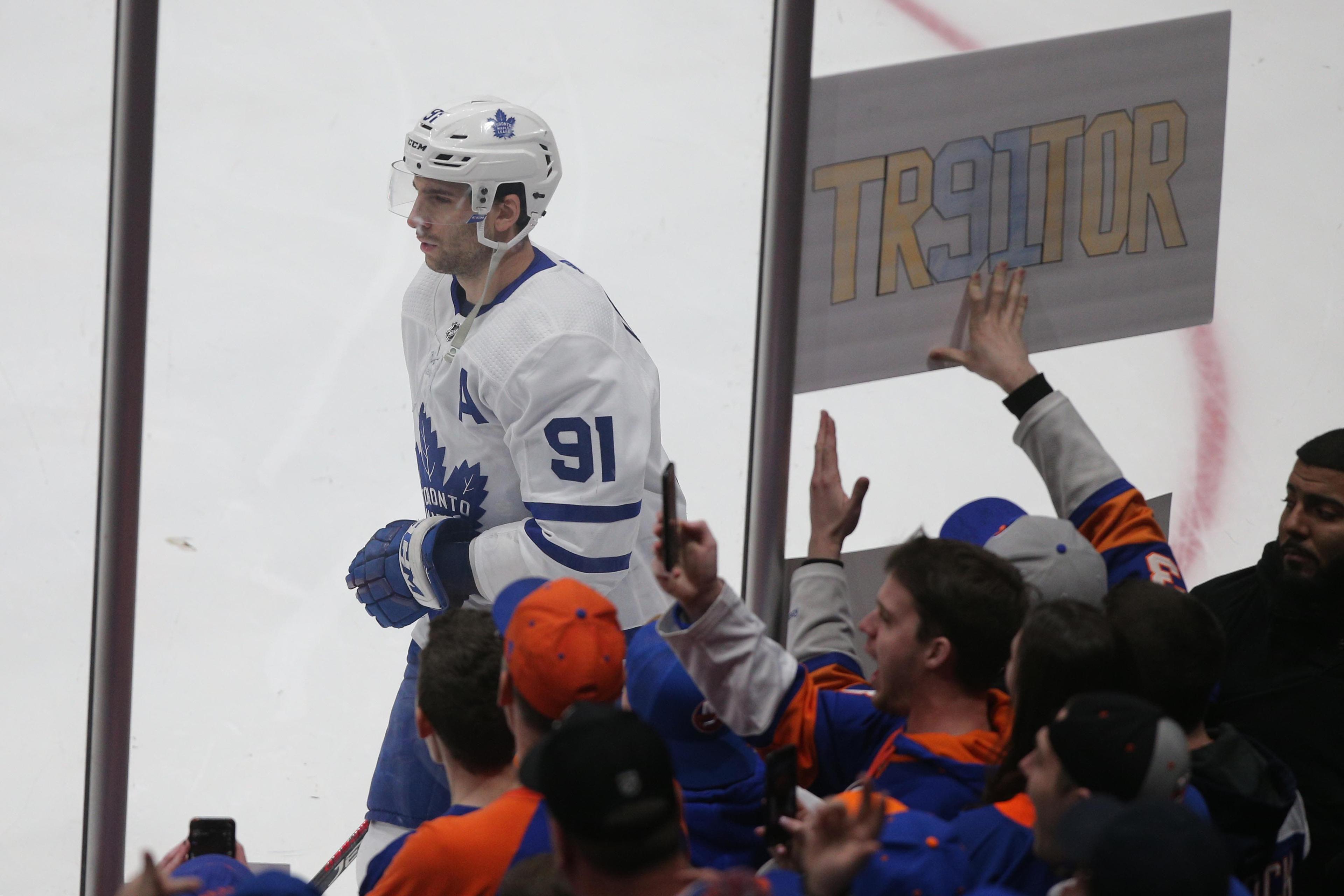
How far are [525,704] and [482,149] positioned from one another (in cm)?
133

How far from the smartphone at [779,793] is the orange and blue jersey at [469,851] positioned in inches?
10.7

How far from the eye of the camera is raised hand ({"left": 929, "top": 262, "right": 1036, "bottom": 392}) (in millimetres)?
2969

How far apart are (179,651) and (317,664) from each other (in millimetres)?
312

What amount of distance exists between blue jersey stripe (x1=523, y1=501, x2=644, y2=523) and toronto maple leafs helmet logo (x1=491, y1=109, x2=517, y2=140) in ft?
2.36

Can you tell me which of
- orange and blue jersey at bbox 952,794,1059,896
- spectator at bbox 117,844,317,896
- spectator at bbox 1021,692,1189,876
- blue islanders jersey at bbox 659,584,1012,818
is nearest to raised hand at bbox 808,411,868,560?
blue islanders jersey at bbox 659,584,1012,818

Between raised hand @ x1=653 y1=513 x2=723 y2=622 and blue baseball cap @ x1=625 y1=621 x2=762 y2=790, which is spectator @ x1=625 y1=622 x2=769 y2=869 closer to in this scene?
blue baseball cap @ x1=625 y1=621 x2=762 y2=790

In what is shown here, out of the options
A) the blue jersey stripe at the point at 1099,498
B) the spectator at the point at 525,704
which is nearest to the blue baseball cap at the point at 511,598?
the spectator at the point at 525,704

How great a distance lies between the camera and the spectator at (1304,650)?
234 centimetres

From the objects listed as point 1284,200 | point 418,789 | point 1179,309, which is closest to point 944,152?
point 1179,309

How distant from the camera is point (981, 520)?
2582 mm

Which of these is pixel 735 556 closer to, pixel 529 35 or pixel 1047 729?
pixel 529 35

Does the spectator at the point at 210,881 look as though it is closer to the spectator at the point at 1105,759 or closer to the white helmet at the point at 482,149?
the spectator at the point at 1105,759

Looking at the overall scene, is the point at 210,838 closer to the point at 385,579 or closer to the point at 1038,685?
the point at 385,579

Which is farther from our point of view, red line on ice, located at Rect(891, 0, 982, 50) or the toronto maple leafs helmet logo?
red line on ice, located at Rect(891, 0, 982, 50)
